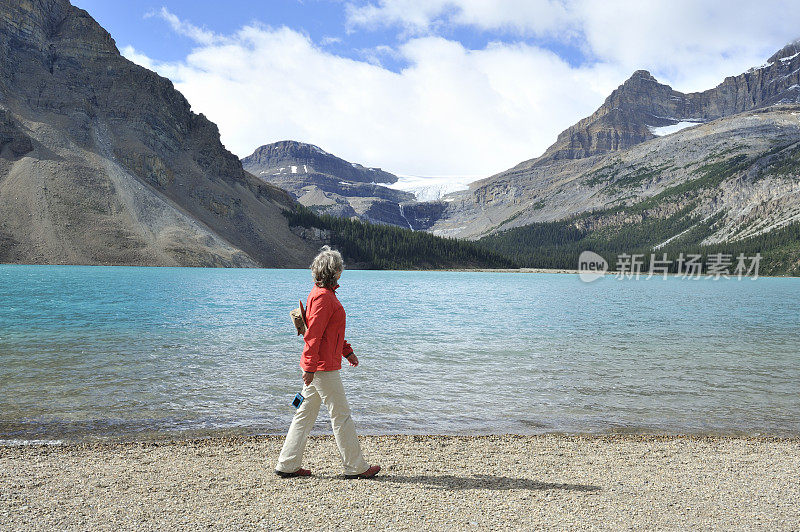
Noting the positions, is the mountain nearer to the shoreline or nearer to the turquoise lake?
the turquoise lake

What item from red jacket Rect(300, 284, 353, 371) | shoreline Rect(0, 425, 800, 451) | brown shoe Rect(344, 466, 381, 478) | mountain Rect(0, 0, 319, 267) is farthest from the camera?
mountain Rect(0, 0, 319, 267)

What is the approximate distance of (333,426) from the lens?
8422mm

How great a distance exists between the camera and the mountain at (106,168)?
11550 cm

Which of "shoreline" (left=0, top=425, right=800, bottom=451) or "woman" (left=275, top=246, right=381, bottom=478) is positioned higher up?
"woman" (left=275, top=246, right=381, bottom=478)

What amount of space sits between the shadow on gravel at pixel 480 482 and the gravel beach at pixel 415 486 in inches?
1.2

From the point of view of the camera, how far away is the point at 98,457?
29.8ft

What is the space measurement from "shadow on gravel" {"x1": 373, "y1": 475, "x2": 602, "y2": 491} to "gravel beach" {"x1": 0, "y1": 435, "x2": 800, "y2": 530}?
31mm

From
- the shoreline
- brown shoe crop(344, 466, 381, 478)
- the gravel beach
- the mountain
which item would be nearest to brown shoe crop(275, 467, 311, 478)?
the gravel beach

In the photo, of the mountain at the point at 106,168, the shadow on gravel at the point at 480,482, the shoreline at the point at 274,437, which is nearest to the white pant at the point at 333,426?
the shadow on gravel at the point at 480,482

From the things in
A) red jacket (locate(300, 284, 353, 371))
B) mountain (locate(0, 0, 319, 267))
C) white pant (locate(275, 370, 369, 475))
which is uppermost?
→ mountain (locate(0, 0, 319, 267))

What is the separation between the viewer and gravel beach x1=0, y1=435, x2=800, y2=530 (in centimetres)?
680

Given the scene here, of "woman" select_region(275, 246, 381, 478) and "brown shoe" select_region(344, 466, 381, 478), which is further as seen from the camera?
"brown shoe" select_region(344, 466, 381, 478)

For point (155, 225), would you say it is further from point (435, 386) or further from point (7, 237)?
point (435, 386)

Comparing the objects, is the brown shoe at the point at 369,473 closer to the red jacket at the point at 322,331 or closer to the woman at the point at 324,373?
the woman at the point at 324,373
